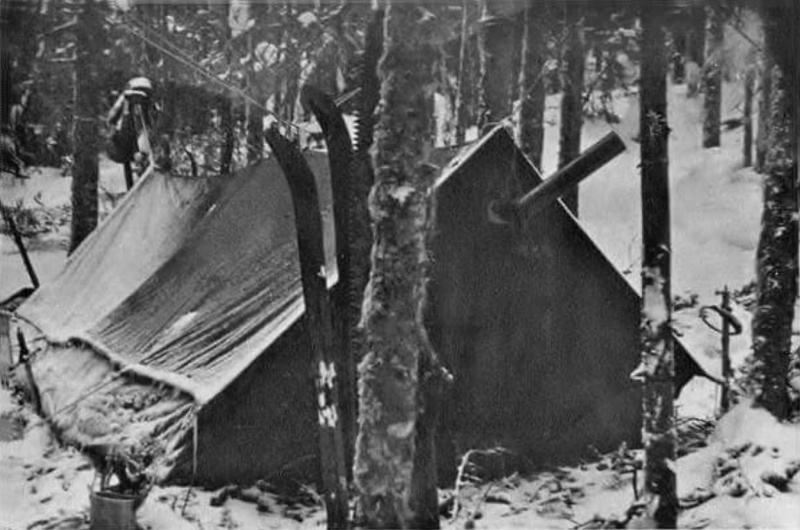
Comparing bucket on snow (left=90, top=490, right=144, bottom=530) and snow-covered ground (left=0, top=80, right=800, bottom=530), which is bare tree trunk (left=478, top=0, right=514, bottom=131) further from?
bucket on snow (left=90, top=490, right=144, bottom=530)

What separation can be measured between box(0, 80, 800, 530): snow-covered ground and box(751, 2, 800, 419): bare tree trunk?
0.29 m

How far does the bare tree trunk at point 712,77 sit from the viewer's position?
236 inches

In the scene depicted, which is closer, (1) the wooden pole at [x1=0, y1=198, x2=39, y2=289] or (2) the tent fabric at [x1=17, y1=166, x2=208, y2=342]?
(2) the tent fabric at [x1=17, y1=166, x2=208, y2=342]

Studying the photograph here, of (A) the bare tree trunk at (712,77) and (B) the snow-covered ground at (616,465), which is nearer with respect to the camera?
(B) the snow-covered ground at (616,465)

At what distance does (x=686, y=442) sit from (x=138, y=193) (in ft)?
19.9

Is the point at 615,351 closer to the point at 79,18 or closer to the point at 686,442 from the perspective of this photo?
the point at 686,442

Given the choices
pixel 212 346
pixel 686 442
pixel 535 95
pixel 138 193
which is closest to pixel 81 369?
pixel 212 346

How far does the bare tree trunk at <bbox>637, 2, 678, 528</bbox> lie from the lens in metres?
5.18

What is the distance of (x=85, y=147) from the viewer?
10.6m

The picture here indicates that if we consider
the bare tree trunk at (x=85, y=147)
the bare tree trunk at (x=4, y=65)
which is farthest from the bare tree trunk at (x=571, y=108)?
the bare tree trunk at (x=85, y=147)

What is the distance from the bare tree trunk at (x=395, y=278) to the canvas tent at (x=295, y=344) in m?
1.34

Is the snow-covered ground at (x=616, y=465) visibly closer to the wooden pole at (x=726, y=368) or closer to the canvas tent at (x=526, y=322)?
the wooden pole at (x=726, y=368)

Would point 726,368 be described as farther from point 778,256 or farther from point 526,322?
point 526,322

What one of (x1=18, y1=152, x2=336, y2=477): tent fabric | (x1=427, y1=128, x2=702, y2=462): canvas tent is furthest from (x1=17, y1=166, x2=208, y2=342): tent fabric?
(x1=427, y1=128, x2=702, y2=462): canvas tent
